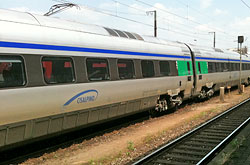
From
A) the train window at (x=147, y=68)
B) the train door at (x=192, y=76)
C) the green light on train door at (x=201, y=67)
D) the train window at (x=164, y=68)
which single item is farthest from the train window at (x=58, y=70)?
the green light on train door at (x=201, y=67)

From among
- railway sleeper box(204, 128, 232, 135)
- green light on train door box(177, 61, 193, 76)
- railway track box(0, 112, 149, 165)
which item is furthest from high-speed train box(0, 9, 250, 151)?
railway sleeper box(204, 128, 232, 135)

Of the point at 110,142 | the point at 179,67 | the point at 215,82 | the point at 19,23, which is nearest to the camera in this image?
the point at 19,23

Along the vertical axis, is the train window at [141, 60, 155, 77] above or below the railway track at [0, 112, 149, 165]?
above

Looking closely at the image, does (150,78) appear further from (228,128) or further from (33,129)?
(33,129)

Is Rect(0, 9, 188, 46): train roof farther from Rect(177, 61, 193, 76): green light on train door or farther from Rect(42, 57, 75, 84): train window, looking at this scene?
Rect(177, 61, 193, 76): green light on train door

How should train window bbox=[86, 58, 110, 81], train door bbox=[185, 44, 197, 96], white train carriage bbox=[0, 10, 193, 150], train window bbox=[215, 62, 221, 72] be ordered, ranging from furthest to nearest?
train window bbox=[215, 62, 221, 72] → train door bbox=[185, 44, 197, 96] → train window bbox=[86, 58, 110, 81] → white train carriage bbox=[0, 10, 193, 150]

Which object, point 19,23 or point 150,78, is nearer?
point 19,23

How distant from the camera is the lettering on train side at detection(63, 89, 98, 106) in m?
7.11

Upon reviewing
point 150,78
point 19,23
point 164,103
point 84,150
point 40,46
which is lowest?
point 84,150

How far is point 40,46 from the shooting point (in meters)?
6.39

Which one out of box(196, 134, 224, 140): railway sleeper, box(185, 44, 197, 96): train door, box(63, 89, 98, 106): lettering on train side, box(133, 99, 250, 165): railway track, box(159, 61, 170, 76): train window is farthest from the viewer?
box(185, 44, 197, 96): train door

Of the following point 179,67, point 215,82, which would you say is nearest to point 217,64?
point 215,82

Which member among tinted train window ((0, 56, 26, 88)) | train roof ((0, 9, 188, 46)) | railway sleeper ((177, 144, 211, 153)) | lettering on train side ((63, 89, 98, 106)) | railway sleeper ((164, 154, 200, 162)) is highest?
train roof ((0, 9, 188, 46))

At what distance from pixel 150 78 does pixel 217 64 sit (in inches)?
370
